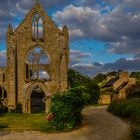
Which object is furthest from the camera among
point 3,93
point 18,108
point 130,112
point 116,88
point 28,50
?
point 116,88

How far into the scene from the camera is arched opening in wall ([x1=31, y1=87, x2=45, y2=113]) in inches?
2210

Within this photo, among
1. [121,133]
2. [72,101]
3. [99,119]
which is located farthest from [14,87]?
[121,133]

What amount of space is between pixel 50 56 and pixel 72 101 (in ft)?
89.2

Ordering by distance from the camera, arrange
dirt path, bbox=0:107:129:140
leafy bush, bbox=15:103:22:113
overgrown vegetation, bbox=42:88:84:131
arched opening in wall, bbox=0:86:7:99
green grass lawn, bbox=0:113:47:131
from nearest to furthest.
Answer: dirt path, bbox=0:107:129:140, overgrown vegetation, bbox=42:88:84:131, green grass lawn, bbox=0:113:47:131, leafy bush, bbox=15:103:22:113, arched opening in wall, bbox=0:86:7:99

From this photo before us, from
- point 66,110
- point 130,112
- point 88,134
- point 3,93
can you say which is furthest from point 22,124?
point 3,93

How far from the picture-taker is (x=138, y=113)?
27.5 metres

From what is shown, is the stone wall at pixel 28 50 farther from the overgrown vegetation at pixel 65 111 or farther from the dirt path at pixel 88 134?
the dirt path at pixel 88 134

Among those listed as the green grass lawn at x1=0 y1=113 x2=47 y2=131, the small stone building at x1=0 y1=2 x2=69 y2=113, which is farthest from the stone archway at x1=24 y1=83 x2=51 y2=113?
the green grass lawn at x1=0 y1=113 x2=47 y2=131

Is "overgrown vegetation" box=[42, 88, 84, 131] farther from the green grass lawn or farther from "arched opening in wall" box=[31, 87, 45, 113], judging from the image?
"arched opening in wall" box=[31, 87, 45, 113]

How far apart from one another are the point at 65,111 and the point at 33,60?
27.7m

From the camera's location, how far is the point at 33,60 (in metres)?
53.8

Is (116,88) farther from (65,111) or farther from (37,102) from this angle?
(65,111)

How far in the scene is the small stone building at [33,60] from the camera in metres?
53.0

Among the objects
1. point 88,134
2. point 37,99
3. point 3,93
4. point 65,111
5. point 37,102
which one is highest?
point 3,93
